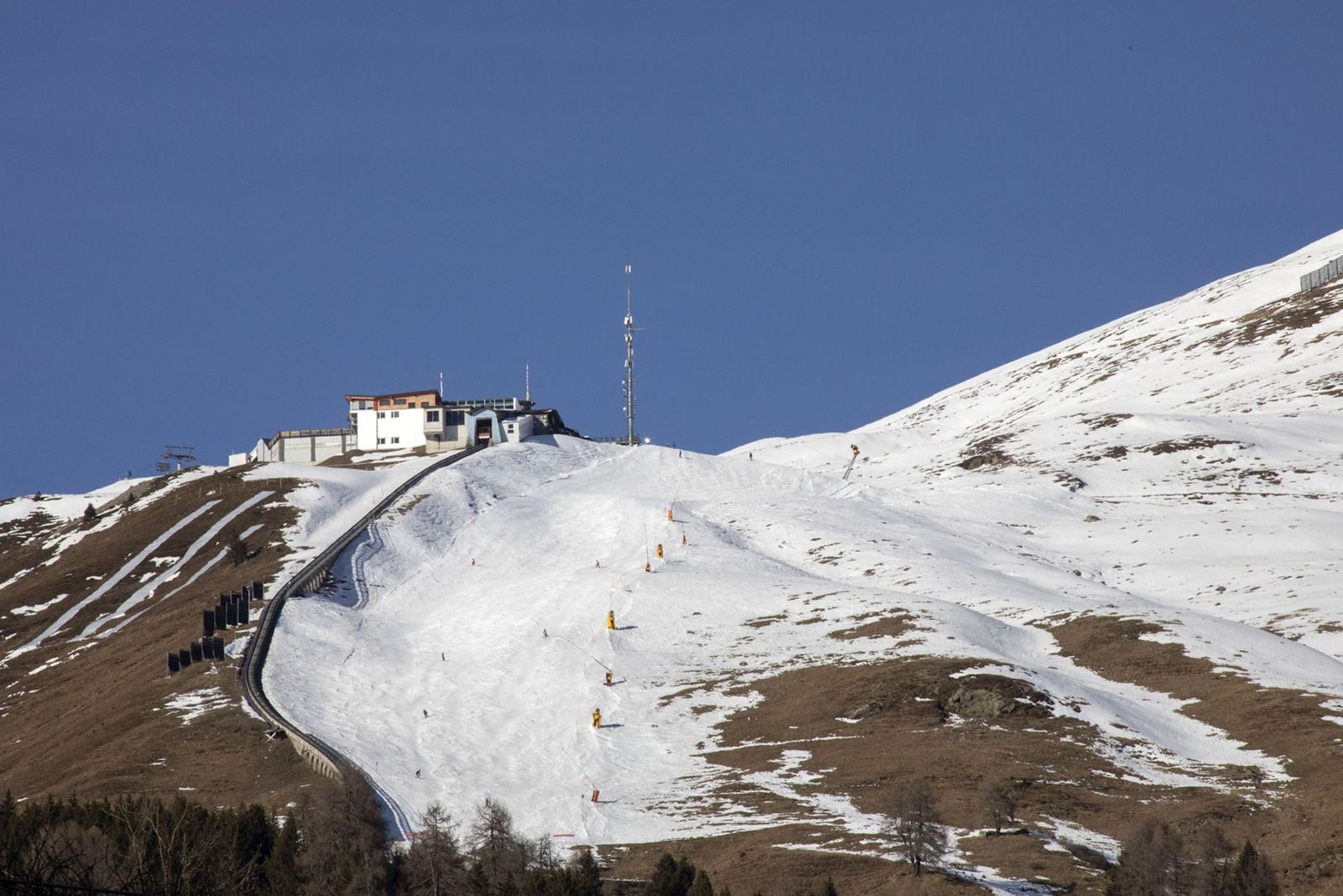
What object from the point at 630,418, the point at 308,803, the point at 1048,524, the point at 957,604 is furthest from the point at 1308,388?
the point at 308,803

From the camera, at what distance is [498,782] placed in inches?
2493

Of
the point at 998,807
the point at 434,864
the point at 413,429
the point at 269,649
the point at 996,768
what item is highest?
the point at 413,429

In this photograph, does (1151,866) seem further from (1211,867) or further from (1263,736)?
(1263,736)

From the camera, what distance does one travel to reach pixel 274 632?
84812 mm

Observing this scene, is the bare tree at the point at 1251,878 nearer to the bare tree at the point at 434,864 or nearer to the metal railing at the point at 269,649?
the bare tree at the point at 434,864

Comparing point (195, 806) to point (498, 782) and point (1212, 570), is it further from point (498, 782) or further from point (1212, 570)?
point (1212, 570)

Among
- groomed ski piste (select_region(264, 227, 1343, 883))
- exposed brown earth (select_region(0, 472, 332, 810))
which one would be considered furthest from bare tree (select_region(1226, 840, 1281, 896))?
exposed brown earth (select_region(0, 472, 332, 810))

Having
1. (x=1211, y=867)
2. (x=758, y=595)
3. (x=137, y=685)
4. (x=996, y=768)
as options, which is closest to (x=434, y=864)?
(x=1211, y=867)

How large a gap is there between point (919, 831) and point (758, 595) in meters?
46.1

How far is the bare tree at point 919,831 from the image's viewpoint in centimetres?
4656

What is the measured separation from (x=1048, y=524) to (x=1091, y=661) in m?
38.3

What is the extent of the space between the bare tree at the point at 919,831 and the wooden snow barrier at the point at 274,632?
69.0 ft

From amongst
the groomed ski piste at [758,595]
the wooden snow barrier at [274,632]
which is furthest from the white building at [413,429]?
the wooden snow barrier at [274,632]

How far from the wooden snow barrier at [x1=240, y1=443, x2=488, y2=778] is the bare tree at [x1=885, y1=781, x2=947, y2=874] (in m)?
21.0
